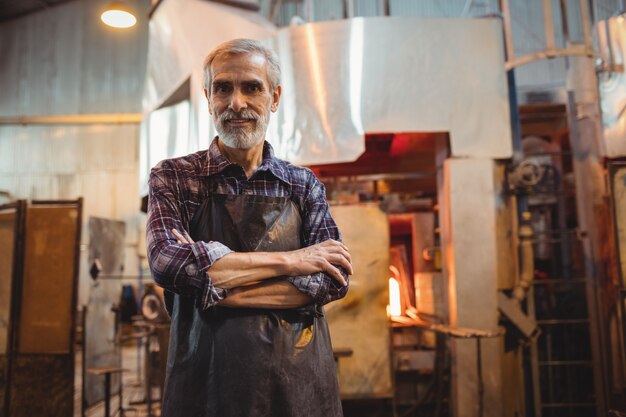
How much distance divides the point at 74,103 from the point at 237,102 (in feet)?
44.6

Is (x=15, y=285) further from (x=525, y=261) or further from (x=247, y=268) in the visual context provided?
(x=525, y=261)

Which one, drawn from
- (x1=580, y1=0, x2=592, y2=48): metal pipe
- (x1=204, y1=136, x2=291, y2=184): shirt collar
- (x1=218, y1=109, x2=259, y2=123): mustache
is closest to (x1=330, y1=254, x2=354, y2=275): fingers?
(x1=204, y1=136, x2=291, y2=184): shirt collar

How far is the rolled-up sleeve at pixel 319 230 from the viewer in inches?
74.5

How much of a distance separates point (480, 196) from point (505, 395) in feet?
7.26

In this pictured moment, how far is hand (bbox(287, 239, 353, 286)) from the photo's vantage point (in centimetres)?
186

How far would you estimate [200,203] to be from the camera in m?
1.97

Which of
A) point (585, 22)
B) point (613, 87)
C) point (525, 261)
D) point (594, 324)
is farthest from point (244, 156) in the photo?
point (594, 324)

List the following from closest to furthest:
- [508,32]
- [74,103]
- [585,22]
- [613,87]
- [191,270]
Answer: [191,270]
[613,87]
[585,22]
[508,32]
[74,103]

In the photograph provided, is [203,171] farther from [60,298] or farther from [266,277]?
[60,298]

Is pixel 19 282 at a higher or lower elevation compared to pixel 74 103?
lower

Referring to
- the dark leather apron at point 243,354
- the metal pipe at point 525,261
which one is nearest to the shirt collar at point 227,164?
the dark leather apron at point 243,354

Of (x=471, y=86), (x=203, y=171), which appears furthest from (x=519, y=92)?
(x=203, y=171)

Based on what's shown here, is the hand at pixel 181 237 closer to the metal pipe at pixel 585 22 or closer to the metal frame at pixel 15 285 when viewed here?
the metal frame at pixel 15 285

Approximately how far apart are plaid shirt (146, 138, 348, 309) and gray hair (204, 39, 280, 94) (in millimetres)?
272
